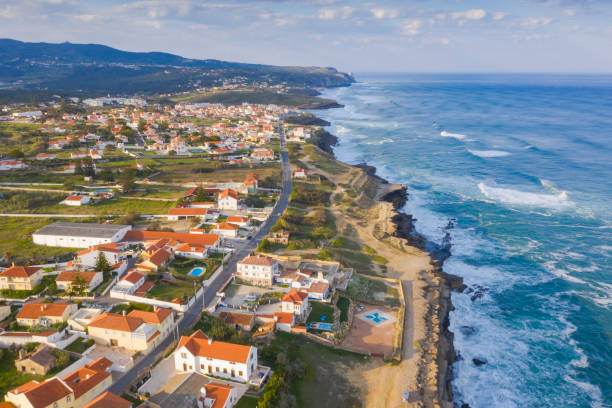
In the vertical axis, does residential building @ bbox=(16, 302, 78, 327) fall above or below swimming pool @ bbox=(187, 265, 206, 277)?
above

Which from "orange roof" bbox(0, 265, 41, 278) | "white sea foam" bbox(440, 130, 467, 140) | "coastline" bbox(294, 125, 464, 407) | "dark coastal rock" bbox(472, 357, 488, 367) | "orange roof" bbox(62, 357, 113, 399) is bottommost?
"dark coastal rock" bbox(472, 357, 488, 367)

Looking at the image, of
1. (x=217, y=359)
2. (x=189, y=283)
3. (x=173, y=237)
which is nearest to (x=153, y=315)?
(x=217, y=359)

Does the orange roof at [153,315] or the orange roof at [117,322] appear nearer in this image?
the orange roof at [117,322]

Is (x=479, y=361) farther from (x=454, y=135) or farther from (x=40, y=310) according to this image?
(x=454, y=135)

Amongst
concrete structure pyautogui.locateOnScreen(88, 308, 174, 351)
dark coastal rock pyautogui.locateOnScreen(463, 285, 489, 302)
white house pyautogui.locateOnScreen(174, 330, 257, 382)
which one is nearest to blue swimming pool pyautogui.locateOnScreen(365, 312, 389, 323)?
dark coastal rock pyautogui.locateOnScreen(463, 285, 489, 302)

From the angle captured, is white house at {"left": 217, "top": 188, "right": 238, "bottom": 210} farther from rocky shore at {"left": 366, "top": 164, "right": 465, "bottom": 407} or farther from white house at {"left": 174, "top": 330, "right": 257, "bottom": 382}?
white house at {"left": 174, "top": 330, "right": 257, "bottom": 382}

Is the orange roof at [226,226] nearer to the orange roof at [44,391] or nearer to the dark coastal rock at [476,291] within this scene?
the dark coastal rock at [476,291]

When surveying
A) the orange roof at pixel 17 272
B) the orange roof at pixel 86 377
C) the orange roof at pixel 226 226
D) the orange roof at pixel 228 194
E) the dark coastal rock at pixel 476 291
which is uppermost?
the orange roof at pixel 228 194

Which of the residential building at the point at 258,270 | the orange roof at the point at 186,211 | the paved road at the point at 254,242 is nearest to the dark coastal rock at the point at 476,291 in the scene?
the residential building at the point at 258,270

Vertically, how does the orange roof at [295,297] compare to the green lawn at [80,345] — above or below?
above
